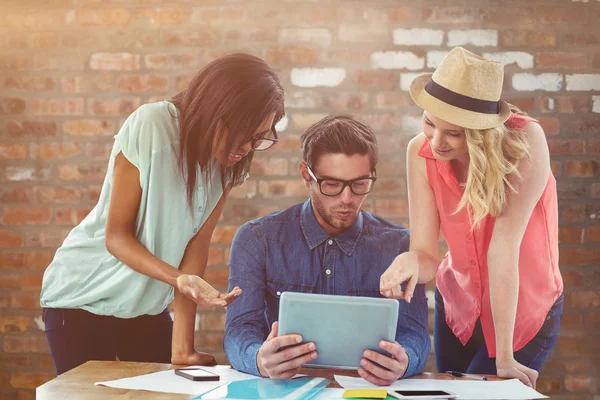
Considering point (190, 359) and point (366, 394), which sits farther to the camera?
point (190, 359)

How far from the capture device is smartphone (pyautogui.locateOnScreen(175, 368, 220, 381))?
1.51 meters

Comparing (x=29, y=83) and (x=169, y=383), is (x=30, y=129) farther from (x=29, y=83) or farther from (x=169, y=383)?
(x=169, y=383)

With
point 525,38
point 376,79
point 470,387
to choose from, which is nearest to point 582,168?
point 525,38

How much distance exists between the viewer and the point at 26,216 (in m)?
2.75

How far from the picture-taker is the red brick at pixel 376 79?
2.69m

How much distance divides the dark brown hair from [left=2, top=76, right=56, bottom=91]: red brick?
1194mm

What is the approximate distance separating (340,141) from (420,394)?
808 mm

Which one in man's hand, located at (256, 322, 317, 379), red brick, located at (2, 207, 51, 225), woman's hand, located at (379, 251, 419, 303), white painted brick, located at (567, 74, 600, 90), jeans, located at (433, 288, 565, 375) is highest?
white painted brick, located at (567, 74, 600, 90)

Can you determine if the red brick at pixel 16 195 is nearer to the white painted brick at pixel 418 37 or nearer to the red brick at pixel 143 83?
the red brick at pixel 143 83

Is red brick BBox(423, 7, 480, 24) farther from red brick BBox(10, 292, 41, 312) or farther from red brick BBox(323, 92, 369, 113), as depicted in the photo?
red brick BBox(10, 292, 41, 312)

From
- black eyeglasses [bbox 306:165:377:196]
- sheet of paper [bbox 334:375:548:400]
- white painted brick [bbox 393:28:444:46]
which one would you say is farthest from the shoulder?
white painted brick [bbox 393:28:444:46]

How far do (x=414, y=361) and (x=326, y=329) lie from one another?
1.03 feet

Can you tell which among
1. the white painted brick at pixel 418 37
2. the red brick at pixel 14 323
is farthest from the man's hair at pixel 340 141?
the red brick at pixel 14 323

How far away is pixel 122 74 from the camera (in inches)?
107
